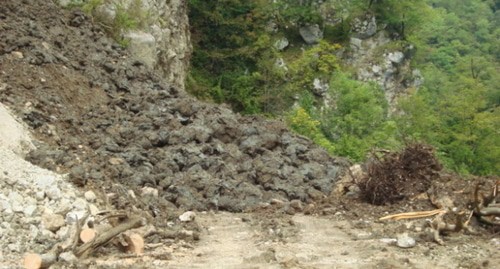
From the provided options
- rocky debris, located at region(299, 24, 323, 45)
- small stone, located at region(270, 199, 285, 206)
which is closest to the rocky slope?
small stone, located at region(270, 199, 285, 206)

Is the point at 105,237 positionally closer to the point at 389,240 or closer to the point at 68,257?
the point at 68,257

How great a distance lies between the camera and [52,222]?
6953mm

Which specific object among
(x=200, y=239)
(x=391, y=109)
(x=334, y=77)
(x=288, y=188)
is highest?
(x=200, y=239)

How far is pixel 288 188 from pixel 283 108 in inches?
658

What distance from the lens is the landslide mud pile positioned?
33.2 ft

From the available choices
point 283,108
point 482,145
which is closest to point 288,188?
point 283,108

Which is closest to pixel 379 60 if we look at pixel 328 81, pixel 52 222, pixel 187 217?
pixel 328 81

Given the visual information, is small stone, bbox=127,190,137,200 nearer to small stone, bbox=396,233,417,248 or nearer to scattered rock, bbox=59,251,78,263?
scattered rock, bbox=59,251,78,263

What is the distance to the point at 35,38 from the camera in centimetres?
1345

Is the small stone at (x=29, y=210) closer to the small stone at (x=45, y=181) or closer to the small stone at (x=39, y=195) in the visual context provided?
the small stone at (x=39, y=195)

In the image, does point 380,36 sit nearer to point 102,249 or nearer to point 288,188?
point 288,188

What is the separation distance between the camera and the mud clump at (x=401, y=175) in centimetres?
1017

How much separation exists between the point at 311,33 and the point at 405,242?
83.4 feet

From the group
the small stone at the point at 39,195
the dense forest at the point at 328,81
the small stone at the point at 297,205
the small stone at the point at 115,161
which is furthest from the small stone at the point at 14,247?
the dense forest at the point at 328,81
